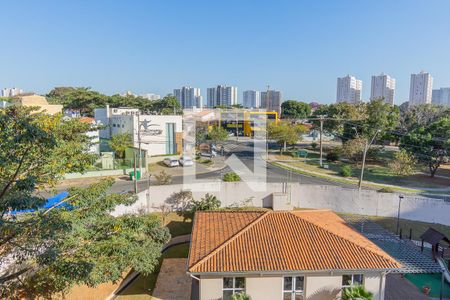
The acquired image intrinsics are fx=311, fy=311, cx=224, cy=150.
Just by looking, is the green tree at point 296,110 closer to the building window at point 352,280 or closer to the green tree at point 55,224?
the building window at point 352,280

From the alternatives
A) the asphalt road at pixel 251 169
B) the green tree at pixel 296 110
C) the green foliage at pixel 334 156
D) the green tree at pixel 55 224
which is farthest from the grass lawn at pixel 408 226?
the green tree at pixel 296 110

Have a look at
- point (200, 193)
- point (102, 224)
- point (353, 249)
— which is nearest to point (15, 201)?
point (102, 224)

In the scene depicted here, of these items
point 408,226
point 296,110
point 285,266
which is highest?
point 296,110

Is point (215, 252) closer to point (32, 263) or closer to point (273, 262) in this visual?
point (273, 262)

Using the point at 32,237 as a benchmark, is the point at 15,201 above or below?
above

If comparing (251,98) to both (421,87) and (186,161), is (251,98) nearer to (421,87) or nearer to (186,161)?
(421,87)

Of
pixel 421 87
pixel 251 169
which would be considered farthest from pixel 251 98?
pixel 251 169
